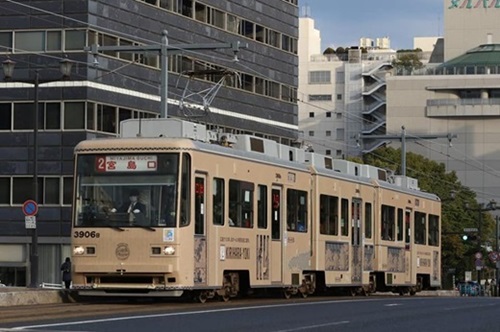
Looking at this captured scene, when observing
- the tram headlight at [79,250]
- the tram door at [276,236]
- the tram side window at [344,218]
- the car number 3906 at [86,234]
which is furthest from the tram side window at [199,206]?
the tram side window at [344,218]

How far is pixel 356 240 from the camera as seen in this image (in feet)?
125

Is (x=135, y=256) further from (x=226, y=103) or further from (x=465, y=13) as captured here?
(x=465, y=13)

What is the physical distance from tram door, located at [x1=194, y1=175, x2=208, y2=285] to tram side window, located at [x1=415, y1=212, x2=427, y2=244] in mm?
17486

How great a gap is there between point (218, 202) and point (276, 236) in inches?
140

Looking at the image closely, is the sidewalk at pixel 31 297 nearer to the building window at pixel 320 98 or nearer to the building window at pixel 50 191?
the building window at pixel 50 191

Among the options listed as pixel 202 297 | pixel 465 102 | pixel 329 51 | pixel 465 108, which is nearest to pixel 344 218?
pixel 202 297

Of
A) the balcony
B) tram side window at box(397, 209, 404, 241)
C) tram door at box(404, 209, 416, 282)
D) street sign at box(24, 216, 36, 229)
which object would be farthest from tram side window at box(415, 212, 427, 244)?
the balcony

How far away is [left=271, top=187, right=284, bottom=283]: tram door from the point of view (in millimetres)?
31781

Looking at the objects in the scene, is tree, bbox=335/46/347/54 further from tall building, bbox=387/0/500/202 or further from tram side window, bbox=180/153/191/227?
tram side window, bbox=180/153/191/227

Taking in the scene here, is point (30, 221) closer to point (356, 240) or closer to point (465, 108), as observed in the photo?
point (356, 240)

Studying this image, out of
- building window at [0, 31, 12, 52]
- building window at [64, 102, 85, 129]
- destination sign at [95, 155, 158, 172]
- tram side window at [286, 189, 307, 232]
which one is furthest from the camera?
building window at [0, 31, 12, 52]

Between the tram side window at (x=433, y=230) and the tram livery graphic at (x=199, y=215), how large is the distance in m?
10.7

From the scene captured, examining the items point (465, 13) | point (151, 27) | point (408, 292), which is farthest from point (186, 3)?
point (465, 13)

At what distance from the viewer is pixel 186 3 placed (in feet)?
240
